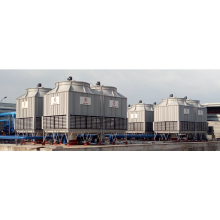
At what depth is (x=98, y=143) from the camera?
44188mm

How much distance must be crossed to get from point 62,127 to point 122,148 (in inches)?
381

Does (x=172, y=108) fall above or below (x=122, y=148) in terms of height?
above

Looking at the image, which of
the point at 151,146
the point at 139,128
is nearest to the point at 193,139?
the point at 139,128

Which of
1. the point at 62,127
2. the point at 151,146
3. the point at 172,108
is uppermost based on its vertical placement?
the point at 172,108

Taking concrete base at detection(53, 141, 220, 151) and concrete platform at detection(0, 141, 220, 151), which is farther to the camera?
concrete base at detection(53, 141, 220, 151)

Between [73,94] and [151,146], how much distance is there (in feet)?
55.2

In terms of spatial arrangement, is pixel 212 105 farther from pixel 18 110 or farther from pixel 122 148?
pixel 18 110

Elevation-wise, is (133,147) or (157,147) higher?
(133,147)

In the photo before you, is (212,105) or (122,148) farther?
(212,105)

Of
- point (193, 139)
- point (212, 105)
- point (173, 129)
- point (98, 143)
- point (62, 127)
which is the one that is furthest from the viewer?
point (212, 105)

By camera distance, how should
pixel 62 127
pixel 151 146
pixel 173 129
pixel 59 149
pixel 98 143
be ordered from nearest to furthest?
pixel 59 149, pixel 62 127, pixel 98 143, pixel 151 146, pixel 173 129

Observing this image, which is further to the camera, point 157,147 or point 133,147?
point 157,147

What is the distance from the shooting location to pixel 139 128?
219 feet

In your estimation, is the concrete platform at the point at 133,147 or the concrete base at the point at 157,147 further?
the concrete base at the point at 157,147
